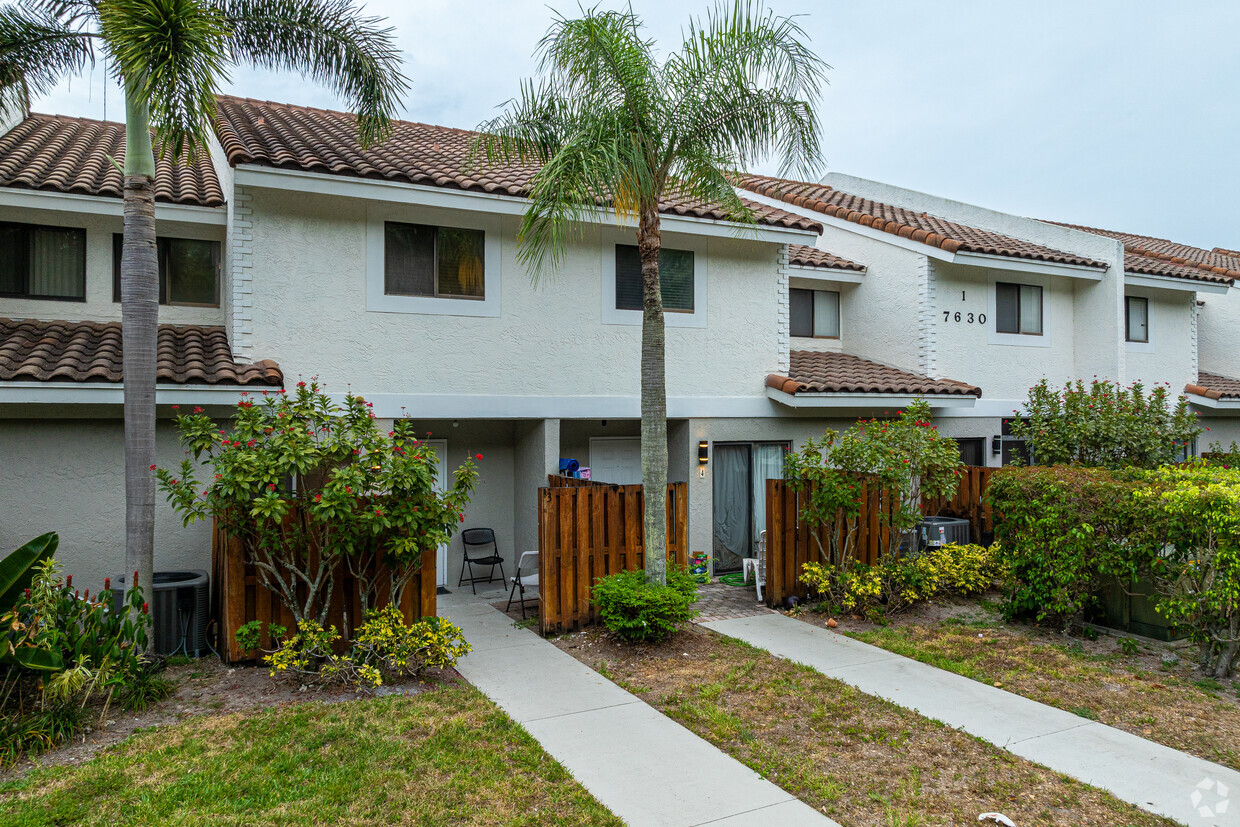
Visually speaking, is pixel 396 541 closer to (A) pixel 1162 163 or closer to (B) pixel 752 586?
(B) pixel 752 586

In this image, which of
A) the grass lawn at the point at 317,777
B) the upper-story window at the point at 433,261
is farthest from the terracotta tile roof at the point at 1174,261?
the grass lawn at the point at 317,777

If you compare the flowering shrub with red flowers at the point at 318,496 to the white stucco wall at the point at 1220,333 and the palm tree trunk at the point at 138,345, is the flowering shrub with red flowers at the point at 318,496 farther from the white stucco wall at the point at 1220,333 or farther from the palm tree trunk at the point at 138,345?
the white stucco wall at the point at 1220,333

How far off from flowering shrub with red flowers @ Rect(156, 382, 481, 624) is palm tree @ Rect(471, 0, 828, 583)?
8.39 feet

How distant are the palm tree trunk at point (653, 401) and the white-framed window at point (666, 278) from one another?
9.04 ft

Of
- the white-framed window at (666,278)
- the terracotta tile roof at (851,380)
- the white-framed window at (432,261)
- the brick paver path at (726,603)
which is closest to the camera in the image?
the brick paver path at (726,603)

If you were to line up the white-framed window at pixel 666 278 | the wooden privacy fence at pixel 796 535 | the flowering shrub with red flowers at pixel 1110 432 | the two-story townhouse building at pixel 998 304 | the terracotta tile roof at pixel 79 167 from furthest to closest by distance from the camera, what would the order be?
the two-story townhouse building at pixel 998 304
the flowering shrub with red flowers at pixel 1110 432
the white-framed window at pixel 666 278
the wooden privacy fence at pixel 796 535
the terracotta tile roof at pixel 79 167

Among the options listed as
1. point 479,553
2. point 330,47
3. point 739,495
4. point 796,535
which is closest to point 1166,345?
point 739,495

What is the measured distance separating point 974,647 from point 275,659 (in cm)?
705

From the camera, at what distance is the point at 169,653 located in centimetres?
744

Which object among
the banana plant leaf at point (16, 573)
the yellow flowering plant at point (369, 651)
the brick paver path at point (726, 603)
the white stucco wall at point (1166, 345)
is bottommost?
the brick paver path at point (726, 603)

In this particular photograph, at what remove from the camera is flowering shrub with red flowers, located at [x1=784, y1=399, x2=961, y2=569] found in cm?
945

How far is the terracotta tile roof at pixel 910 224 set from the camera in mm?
13852

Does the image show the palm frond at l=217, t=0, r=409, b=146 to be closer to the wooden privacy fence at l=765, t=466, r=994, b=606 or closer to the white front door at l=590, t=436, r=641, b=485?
the white front door at l=590, t=436, r=641, b=485

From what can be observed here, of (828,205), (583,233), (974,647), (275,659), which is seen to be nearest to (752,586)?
(974,647)
